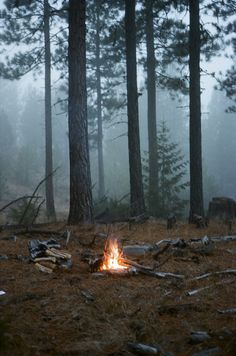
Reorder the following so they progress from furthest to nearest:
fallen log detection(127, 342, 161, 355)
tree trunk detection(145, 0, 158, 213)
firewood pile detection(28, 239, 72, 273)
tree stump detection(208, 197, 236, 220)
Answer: tree trunk detection(145, 0, 158, 213) → tree stump detection(208, 197, 236, 220) → firewood pile detection(28, 239, 72, 273) → fallen log detection(127, 342, 161, 355)

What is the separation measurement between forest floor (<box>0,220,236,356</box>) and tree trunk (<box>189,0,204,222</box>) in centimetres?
537

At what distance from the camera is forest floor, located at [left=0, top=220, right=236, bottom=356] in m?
3.37

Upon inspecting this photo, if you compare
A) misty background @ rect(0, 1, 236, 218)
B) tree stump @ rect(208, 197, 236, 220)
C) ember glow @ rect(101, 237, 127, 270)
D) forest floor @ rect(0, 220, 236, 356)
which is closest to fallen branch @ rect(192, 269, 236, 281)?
forest floor @ rect(0, 220, 236, 356)

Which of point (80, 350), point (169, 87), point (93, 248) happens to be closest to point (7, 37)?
point (169, 87)

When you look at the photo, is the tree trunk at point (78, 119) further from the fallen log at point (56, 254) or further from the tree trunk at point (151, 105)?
the tree trunk at point (151, 105)

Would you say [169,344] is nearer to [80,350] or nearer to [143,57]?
[80,350]

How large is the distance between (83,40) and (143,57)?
884 centimetres

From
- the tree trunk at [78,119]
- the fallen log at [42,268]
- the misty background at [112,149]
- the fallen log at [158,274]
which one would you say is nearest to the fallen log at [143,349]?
the fallen log at [158,274]

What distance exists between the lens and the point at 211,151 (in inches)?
2137

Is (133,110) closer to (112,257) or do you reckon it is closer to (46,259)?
(112,257)

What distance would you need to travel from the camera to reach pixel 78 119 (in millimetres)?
10141

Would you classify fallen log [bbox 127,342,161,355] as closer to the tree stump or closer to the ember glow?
the ember glow

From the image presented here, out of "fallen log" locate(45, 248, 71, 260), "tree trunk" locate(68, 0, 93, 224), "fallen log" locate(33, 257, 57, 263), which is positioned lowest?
"fallen log" locate(33, 257, 57, 263)

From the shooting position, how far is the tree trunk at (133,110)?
486 inches
